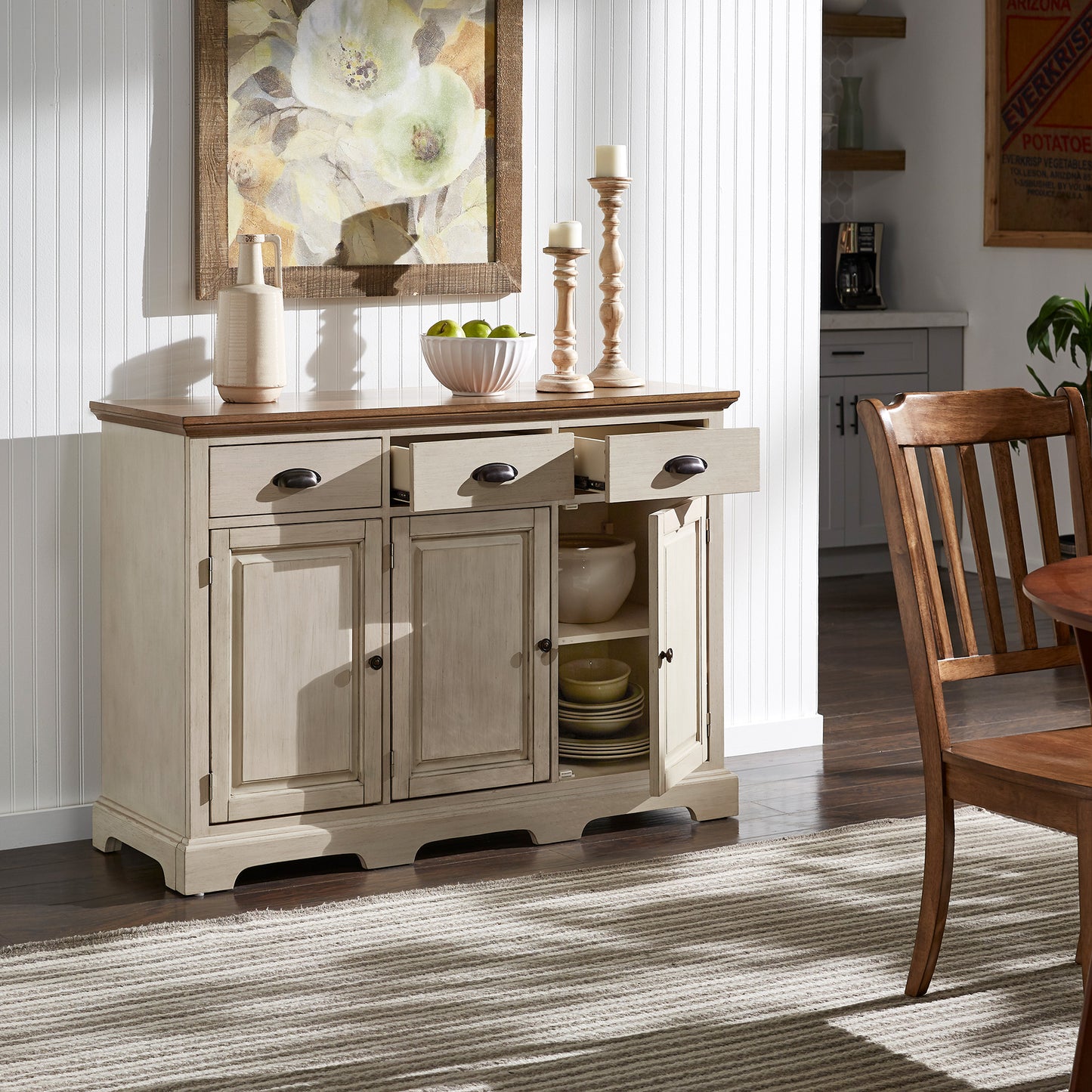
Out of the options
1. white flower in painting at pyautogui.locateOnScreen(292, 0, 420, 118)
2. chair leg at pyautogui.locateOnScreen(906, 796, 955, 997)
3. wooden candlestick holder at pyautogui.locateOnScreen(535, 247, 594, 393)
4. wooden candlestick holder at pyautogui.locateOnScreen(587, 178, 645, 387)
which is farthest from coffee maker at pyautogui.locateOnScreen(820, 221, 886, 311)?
chair leg at pyautogui.locateOnScreen(906, 796, 955, 997)

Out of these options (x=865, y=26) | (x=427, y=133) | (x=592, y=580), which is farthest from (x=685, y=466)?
(x=865, y=26)

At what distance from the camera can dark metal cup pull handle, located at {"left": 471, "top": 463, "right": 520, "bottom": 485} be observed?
9.04ft

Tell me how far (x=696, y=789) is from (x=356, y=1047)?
1.17 m

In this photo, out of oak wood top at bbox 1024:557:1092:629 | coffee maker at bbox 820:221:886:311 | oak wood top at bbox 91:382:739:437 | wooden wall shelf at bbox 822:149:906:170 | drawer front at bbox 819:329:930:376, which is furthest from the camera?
coffee maker at bbox 820:221:886:311

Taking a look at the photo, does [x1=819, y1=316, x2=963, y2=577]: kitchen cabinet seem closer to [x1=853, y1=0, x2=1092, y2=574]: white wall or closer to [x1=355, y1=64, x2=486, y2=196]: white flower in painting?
[x1=853, y1=0, x2=1092, y2=574]: white wall

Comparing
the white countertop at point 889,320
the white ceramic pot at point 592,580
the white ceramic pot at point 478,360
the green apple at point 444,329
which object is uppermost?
the white countertop at point 889,320

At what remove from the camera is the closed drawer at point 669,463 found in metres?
2.79

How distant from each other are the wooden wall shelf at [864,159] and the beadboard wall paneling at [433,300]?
243 cm

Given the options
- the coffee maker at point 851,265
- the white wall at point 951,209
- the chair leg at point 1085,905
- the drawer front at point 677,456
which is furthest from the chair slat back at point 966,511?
the coffee maker at point 851,265

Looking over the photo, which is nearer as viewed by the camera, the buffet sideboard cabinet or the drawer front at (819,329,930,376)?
the buffet sideboard cabinet

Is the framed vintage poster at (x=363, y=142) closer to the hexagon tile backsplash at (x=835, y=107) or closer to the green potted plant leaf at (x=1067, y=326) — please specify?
the green potted plant leaf at (x=1067, y=326)

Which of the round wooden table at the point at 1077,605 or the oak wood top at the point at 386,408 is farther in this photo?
the oak wood top at the point at 386,408

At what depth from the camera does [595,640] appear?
307 centimetres

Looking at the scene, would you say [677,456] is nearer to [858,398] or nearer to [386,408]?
[386,408]
